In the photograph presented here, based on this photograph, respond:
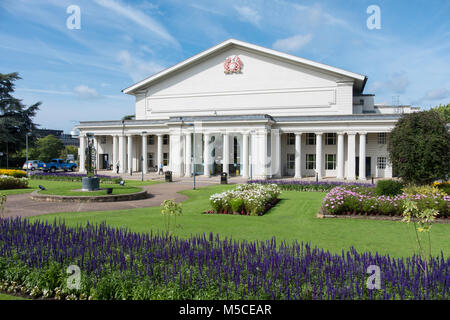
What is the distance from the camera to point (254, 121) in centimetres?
3731

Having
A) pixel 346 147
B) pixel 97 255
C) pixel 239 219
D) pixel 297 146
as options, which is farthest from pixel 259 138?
pixel 97 255

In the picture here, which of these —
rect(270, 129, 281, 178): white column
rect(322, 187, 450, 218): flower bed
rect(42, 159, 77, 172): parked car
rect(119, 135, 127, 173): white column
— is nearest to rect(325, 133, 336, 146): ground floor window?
rect(270, 129, 281, 178): white column

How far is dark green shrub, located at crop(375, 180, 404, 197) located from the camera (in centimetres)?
1643

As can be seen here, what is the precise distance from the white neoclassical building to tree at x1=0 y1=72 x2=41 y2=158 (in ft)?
34.8

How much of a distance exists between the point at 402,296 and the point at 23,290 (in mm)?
6533

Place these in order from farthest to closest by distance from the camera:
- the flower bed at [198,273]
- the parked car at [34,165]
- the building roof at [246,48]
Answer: the parked car at [34,165]
the building roof at [246,48]
the flower bed at [198,273]

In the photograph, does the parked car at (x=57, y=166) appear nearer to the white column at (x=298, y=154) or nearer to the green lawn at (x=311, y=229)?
the white column at (x=298, y=154)

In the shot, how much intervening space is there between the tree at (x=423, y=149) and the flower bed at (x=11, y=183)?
27.8 meters

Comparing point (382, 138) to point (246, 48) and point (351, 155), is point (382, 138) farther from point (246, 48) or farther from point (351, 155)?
point (246, 48)

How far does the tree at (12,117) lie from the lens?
1992 inches

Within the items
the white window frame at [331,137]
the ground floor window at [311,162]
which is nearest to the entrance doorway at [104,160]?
the ground floor window at [311,162]

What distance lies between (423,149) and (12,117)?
5620cm

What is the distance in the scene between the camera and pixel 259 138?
123 ft
